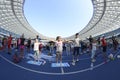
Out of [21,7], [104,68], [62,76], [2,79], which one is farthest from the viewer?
[21,7]

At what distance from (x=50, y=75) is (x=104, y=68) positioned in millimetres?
2966

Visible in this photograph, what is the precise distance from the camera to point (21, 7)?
5050 cm

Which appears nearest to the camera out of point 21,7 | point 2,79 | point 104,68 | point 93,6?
point 2,79

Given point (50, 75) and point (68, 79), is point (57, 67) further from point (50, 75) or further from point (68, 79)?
Result: point (68, 79)

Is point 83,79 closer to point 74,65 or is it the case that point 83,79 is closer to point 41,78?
point 41,78

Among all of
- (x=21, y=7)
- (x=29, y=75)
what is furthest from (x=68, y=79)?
(x=21, y=7)

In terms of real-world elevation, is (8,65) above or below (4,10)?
below

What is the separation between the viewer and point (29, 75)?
10992 mm

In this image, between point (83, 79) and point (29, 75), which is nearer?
point (83, 79)

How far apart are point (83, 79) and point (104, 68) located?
6.90 feet

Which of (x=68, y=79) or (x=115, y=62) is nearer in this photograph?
(x=68, y=79)

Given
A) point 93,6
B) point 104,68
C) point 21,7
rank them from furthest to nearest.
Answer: point 21,7, point 93,6, point 104,68

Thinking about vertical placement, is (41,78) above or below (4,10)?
below

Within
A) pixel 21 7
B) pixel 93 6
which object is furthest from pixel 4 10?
pixel 93 6
